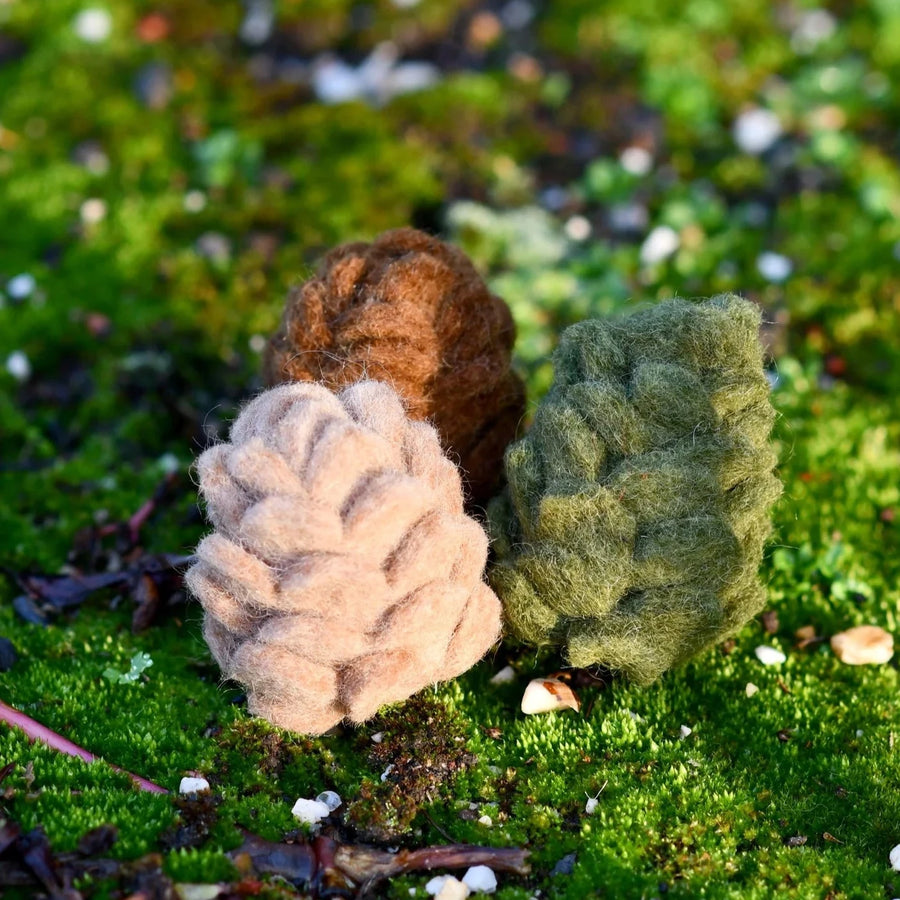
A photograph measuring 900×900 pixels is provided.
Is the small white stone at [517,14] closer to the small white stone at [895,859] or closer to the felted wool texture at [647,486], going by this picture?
the felted wool texture at [647,486]

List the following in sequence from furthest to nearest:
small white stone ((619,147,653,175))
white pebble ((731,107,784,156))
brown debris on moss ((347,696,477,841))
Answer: white pebble ((731,107,784,156)) < small white stone ((619,147,653,175)) < brown debris on moss ((347,696,477,841))

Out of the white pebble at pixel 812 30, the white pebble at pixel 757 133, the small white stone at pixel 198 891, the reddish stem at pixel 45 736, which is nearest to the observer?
the small white stone at pixel 198 891

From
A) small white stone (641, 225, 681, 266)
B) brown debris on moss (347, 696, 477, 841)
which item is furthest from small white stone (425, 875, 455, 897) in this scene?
small white stone (641, 225, 681, 266)

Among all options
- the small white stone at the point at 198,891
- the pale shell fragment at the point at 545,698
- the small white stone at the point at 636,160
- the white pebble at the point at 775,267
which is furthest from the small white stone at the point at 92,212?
the small white stone at the point at 198,891

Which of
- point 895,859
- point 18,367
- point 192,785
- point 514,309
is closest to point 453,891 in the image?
point 192,785

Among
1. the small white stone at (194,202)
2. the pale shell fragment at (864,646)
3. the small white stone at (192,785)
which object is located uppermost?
the small white stone at (194,202)

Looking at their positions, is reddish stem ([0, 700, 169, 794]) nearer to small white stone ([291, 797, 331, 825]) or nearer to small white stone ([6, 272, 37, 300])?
small white stone ([291, 797, 331, 825])

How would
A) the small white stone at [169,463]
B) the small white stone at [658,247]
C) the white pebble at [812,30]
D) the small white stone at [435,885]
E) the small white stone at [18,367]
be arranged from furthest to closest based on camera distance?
1. the white pebble at [812,30]
2. the small white stone at [658,247]
3. the small white stone at [18,367]
4. the small white stone at [169,463]
5. the small white stone at [435,885]

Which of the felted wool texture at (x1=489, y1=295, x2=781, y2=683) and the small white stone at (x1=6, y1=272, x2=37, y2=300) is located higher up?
the felted wool texture at (x1=489, y1=295, x2=781, y2=683)

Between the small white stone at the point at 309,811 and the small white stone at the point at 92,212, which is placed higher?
the small white stone at the point at 92,212
